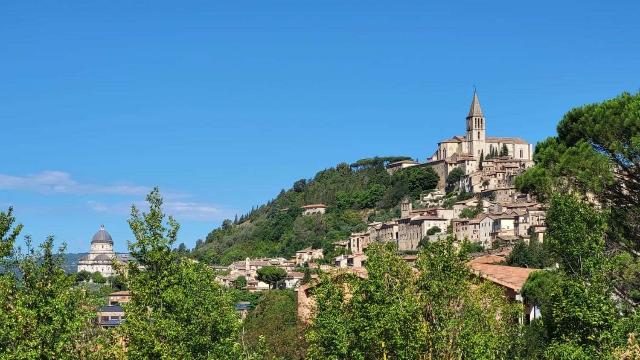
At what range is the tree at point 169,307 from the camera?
19.4 metres

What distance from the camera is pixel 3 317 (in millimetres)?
18188

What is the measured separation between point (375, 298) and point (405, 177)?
4513 inches

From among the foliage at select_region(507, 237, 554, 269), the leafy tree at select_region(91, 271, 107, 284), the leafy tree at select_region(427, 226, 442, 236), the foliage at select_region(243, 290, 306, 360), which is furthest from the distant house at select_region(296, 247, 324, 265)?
the foliage at select_region(507, 237, 554, 269)

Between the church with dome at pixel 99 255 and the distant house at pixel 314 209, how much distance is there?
40594 mm

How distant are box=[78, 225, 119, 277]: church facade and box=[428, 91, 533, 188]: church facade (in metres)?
62.2

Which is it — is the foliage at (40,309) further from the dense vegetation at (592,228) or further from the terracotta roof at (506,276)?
the terracotta roof at (506,276)

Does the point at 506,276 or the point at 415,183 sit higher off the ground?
the point at 415,183

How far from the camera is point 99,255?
562 feet

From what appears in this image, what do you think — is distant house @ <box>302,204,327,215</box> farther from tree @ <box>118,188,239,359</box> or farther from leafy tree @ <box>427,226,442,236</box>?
tree @ <box>118,188,239,359</box>

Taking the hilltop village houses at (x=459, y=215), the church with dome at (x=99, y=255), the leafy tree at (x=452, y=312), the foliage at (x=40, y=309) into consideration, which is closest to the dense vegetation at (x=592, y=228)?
the leafy tree at (x=452, y=312)

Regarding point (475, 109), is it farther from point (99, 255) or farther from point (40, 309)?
point (40, 309)

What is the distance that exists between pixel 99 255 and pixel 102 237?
22.2 ft

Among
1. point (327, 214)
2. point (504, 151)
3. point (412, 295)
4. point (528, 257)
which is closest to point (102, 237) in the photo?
point (327, 214)

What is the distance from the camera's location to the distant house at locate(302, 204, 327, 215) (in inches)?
5472
